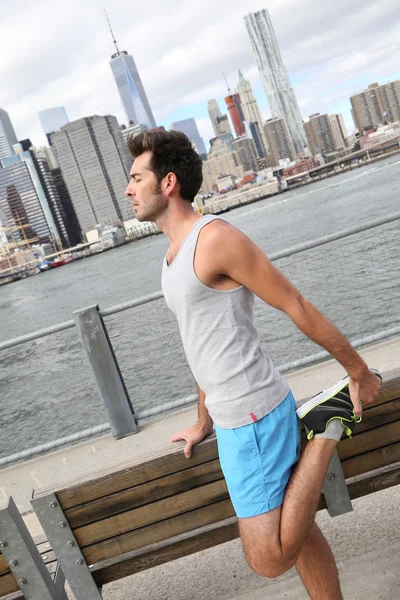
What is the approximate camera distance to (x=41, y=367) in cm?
792

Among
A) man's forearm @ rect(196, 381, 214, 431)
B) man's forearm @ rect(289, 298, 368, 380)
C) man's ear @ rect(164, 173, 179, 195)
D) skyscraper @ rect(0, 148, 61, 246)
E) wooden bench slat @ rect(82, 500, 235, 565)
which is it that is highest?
skyscraper @ rect(0, 148, 61, 246)

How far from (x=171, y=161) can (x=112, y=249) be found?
139 meters

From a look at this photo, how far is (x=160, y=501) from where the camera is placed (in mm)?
1983

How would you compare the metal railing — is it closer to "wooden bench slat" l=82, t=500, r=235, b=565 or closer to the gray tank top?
"wooden bench slat" l=82, t=500, r=235, b=565

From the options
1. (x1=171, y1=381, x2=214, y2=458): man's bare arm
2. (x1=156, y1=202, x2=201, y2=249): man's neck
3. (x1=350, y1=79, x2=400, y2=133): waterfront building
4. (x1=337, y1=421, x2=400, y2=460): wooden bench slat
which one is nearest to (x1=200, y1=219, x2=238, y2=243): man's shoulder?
(x1=156, y1=202, x2=201, y2=249): man's neck

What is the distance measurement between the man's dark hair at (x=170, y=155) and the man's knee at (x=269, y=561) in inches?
41.6

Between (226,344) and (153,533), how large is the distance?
72cm

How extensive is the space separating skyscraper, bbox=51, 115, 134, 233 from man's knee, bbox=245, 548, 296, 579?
16729 centimetres

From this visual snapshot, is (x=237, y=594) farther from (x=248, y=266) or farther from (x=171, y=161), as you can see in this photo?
(x=171, y=161)

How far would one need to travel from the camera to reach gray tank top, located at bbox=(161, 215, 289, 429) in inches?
68.7

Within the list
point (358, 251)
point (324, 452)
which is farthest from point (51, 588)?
point (358, 251)

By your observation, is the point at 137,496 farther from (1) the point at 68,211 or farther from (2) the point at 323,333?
(1) the point at 68,211

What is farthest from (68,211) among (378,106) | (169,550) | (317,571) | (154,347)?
(317,571)

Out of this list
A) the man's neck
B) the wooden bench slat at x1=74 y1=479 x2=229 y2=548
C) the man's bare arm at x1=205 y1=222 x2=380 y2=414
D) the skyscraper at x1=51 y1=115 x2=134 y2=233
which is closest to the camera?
the man's bare arm at x1=205 y1=222 x2=380 y2=414
